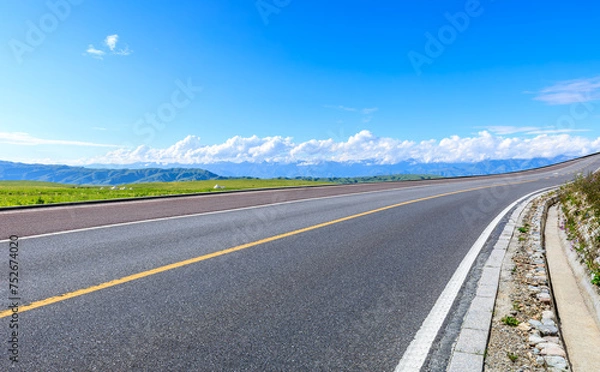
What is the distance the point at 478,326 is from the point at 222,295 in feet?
9.08

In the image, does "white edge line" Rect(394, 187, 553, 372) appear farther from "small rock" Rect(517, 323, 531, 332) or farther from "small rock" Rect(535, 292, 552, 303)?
"small rock" Rect(535, 292, 552, 303)

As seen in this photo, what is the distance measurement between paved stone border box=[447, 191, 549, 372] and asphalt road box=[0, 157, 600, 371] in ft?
1.43

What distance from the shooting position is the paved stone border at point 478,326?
9.50 feet

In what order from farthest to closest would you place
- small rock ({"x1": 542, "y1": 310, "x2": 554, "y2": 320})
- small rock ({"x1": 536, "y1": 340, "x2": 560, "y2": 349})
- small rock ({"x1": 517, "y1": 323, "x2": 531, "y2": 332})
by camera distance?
small rock ({"x1": 542, "y1": 310, "x2": 554, "y2": 320}), small rock ({"x1": 517, "y1": 323, "x2": 531, "y2": 332}), small rock ({"x1": 536, "y1": 340, "x2": 560, "y2": 349})

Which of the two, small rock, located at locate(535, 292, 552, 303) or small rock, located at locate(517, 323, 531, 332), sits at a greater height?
small rock, located at locate(535, 292, 552, 303)

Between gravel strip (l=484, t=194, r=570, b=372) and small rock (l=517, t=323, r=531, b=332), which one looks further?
small rock (l=517, t=323, r=531, b=332)

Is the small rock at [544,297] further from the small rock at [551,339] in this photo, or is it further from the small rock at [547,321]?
the small rock at [551,339]

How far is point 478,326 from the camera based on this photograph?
11.6ft

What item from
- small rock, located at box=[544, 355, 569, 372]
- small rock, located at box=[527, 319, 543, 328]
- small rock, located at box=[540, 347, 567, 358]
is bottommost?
small rock, located at box=[544, 355, 569, 372]

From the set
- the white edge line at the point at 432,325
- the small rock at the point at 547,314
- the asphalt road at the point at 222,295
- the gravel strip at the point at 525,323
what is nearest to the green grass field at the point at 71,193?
the asphalt road at the point at 222,295

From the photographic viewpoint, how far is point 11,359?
2723mm

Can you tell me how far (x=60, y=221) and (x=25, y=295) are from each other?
19.1 ft

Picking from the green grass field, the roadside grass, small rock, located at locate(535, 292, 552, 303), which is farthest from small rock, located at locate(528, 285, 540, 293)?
the green grass field

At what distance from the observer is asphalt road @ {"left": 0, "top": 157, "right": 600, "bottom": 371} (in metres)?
2.90
